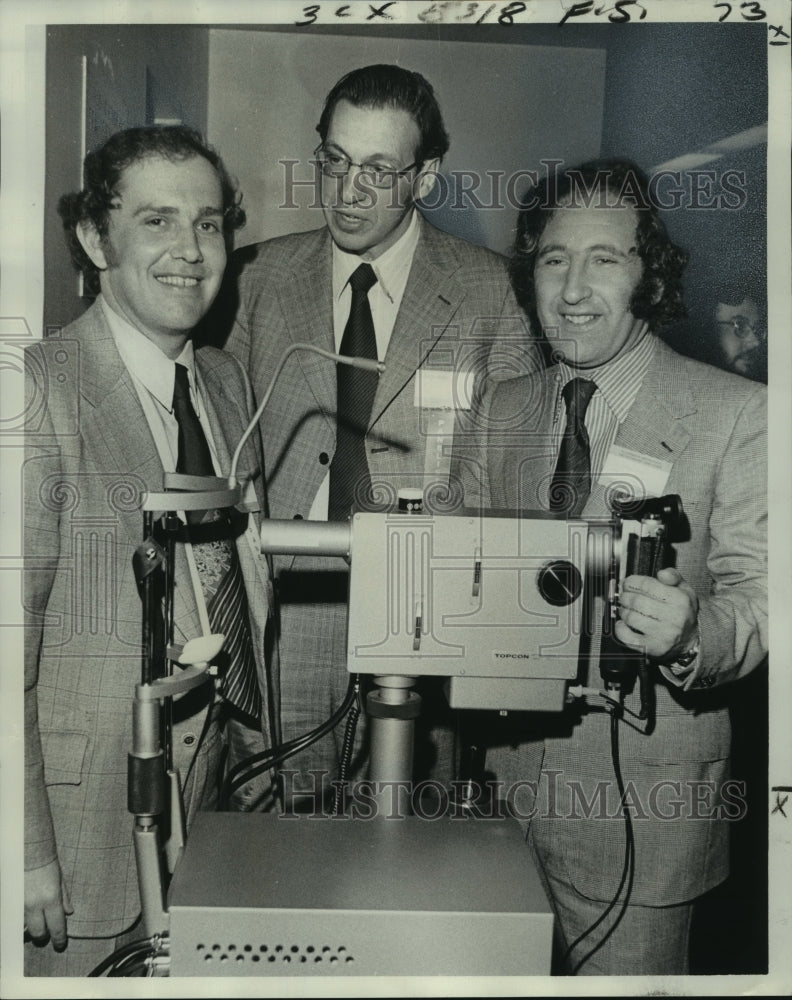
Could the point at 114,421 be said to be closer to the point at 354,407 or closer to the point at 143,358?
the point at 143,358

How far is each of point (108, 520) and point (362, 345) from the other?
0.54 meters

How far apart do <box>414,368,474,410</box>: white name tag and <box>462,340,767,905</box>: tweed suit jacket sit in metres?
0.07

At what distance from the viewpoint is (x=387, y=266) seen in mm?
1546

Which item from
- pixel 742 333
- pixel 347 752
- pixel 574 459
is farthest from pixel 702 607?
pixel 347 752

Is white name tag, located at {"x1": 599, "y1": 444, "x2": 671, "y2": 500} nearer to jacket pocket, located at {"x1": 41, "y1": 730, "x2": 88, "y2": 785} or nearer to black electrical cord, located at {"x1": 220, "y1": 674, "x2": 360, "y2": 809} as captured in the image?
black electrical cord, located at {"x1": 220, "y1": 674, "x2": 360, "y2": 809}

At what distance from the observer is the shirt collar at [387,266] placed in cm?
154

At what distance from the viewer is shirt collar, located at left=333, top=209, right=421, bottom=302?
1.54m

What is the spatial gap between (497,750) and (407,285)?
866mm

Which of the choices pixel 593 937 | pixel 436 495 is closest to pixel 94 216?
pixel 436 495

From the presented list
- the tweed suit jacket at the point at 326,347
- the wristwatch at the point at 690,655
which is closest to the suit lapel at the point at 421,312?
the tweed suit jacket at the point at 326,347

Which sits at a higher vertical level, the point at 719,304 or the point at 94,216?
the point at 94,216

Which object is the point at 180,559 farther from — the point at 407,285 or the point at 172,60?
the point at 172,60

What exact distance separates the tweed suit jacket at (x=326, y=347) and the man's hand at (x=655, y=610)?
0.36 meters

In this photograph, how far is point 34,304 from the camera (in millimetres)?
1478
